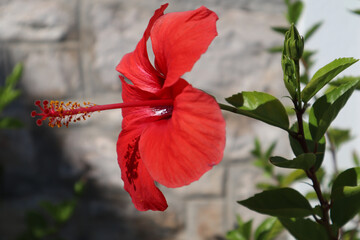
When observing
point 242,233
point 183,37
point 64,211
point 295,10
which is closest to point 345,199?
point 183,37

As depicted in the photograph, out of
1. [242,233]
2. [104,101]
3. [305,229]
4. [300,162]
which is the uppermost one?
[300,162]

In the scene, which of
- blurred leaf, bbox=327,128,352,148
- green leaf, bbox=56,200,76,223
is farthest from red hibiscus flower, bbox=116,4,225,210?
green leaf, bbox=56,200,76,223

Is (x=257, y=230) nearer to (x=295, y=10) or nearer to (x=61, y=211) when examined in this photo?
(x=295, y=10)

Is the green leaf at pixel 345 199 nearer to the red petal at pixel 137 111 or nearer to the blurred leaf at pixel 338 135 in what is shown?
the red petal at pixel 137 111

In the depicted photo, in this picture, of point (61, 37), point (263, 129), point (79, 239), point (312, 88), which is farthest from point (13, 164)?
point (312, 88)

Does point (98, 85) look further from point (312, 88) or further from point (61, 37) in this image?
point (312, 88)

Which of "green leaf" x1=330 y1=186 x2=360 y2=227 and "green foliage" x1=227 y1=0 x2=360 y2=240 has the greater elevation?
"green foliage" x1=227 y1=0 x2=360 y2=240

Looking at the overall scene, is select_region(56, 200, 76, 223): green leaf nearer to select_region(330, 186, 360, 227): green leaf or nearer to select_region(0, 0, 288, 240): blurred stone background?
select_region(0, 0, 288, 240): blurred stone background
